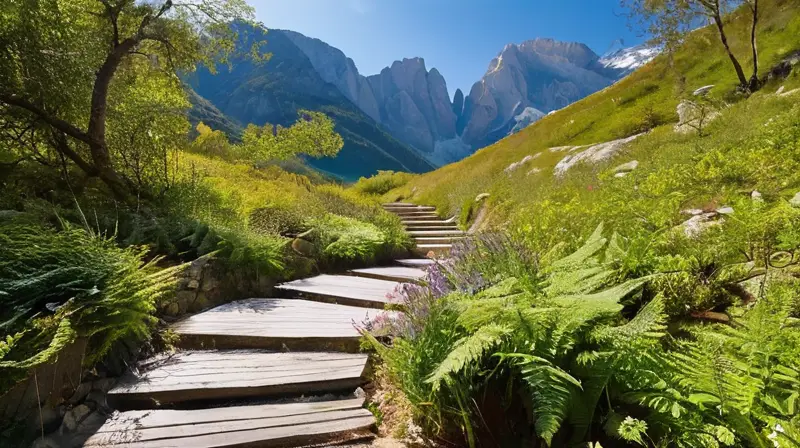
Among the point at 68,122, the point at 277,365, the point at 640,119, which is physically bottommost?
the point at 277,365

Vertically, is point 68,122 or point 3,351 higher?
point 68,122

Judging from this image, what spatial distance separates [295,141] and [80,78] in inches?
817

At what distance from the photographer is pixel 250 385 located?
2.90m

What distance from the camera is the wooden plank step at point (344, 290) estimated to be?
15.9 feet

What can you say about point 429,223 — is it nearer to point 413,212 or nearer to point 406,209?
point 413,212

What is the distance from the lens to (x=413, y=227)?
11375mm

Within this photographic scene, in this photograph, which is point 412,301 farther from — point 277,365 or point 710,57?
point 710,57

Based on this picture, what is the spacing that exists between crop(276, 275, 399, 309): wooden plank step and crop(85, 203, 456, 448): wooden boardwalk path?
0.26 m

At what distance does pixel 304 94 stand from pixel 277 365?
577ft

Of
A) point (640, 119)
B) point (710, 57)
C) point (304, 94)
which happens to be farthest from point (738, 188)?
point (304, 94)

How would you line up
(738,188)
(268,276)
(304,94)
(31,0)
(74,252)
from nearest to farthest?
(74,252) < (738,188) < (31,0) < (268,276) < (304,94)

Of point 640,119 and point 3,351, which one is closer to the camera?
point 3,351

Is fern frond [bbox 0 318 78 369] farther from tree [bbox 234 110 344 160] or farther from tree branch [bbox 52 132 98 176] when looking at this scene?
tree [bbox 234 110 344 160]

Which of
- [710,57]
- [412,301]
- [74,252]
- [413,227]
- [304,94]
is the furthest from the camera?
[304,94]
